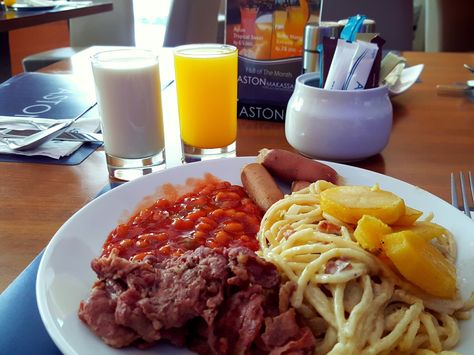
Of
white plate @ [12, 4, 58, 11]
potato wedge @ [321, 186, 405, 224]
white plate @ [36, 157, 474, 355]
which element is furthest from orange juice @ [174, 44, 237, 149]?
white plate @ [12, 4, 58, 11]

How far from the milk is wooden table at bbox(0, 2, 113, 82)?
2.98 meters

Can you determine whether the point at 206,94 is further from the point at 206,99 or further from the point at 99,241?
the point at 99,241

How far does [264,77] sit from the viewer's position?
1893 mm

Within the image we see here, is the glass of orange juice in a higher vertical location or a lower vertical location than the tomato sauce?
higher

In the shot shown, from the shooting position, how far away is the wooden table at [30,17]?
398cm

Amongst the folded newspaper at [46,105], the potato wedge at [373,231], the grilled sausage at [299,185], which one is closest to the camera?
the potato wedge at [373,231]

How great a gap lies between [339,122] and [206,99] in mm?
466

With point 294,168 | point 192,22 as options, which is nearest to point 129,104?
point 294,168

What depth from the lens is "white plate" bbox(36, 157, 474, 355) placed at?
807mm

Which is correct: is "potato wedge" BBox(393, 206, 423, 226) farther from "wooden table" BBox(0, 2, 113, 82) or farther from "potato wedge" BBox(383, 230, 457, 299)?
"wooden table" BBox(0, 2, 113, 82)

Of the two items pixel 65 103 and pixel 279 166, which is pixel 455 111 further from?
pixel 65 103

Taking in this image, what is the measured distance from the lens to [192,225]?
123 centimetres

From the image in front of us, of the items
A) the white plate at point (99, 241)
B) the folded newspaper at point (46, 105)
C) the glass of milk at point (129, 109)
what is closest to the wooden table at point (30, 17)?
the folded newspaper at point (46, 105)

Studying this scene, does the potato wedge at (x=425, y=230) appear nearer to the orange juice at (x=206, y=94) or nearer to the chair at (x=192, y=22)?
the orange juice at (x=206, y=94)
